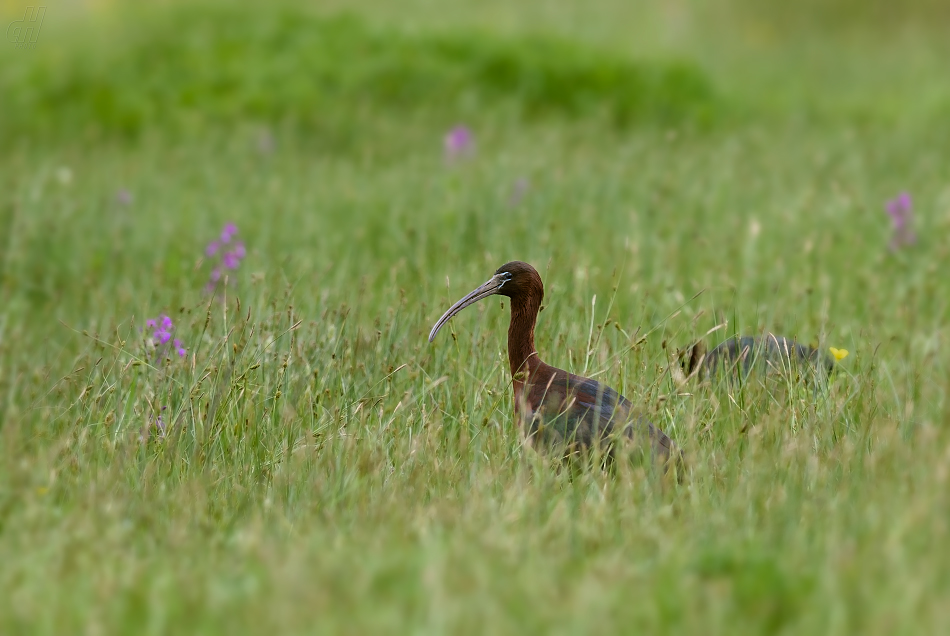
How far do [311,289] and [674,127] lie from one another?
6.95 metres

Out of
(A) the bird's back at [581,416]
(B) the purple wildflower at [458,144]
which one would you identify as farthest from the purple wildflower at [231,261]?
(B) the purple wildflower at [458,144]

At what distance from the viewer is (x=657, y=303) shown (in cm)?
636

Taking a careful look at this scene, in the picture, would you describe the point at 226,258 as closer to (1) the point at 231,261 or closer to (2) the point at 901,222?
(1) the point at 231,261

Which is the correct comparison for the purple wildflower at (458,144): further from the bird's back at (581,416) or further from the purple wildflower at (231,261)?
the bird's back at (581,416)

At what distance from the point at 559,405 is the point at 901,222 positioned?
417cm

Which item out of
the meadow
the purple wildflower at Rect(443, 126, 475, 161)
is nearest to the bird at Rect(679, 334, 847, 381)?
the meadow

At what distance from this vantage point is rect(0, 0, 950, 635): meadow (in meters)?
2.75

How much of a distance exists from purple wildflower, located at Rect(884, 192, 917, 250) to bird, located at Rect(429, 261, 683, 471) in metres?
3.64

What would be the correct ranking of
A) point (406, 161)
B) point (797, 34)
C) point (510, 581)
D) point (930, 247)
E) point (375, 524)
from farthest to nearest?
point (797, 34), point (406, 161), point (930, 247), point (375, 524), point (510, 581)

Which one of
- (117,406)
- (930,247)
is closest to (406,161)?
(930,247)

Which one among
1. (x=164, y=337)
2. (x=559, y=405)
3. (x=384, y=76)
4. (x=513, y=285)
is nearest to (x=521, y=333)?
(x=513, y=285)

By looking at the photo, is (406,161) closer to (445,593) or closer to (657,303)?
(657,303)

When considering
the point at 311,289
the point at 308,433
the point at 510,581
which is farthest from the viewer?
the point at 311,289

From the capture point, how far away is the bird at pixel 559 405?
3.98 metres
